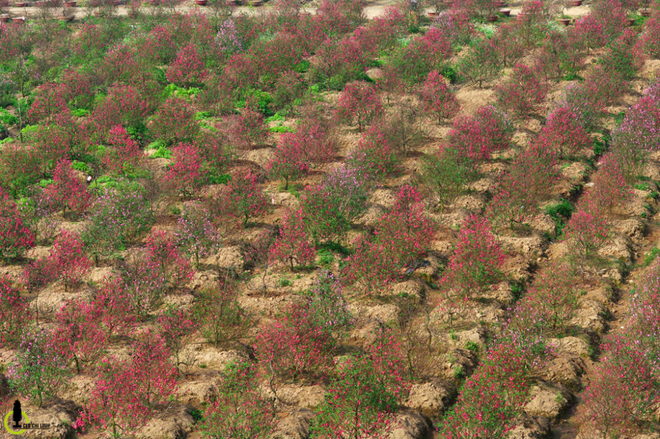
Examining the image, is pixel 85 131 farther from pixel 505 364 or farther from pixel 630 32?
pixel 630 32

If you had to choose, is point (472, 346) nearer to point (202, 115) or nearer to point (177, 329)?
point (177, 329)

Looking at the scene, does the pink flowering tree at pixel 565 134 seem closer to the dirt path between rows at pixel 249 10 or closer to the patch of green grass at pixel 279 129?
the patch of green grass at pixel 279 129

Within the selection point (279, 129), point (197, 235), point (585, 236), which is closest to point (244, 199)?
point (197, 235)

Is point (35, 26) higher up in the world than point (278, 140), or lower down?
higher up

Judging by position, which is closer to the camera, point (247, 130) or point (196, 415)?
point (196, 415)

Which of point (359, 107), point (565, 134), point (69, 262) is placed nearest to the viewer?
point (69, 262)

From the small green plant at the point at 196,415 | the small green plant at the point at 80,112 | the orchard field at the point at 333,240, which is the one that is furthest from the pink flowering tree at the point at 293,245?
the small green plant at the point at 80,112

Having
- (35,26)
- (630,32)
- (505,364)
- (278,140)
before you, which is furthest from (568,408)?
(35,26)

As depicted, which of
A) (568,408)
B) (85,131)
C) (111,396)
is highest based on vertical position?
(85,131)
